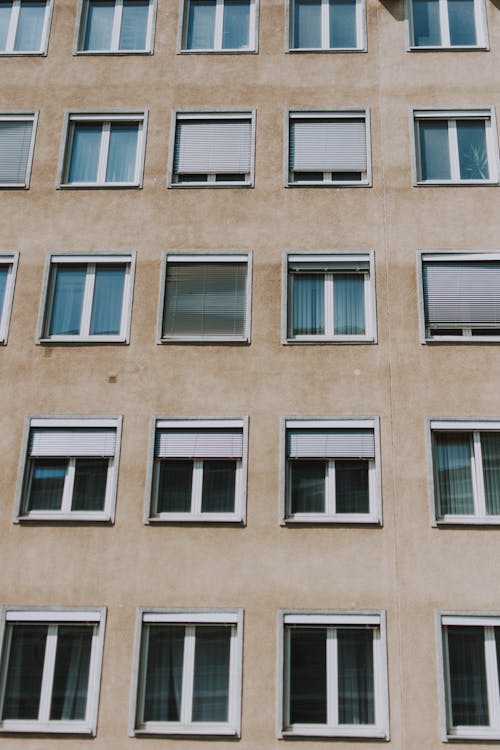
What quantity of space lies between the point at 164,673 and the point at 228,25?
12.3 meters

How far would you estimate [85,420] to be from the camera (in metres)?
13.3

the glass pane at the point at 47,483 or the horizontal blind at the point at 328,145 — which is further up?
the horizontal blind at the point at 328,145

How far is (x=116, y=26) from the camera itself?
1647 cm

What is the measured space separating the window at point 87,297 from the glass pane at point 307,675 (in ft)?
19.1

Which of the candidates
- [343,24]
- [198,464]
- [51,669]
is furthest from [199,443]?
[343,24]

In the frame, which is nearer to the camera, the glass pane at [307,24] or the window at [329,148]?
the window at [329,148]

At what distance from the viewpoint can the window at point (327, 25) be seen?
16016 millimetres

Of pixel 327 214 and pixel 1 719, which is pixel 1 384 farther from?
pixel 327 214

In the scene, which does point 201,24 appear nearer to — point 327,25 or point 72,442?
point 327,25

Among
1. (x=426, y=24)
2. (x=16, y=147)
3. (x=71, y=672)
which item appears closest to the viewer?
(x=71, y=672)

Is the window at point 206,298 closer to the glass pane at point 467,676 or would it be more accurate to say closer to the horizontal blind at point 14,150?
the horizontal blind at point 14,150

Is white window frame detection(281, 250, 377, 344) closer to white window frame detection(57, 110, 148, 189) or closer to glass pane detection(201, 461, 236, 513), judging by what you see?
glass pane detection(201, 461, 236, 513)

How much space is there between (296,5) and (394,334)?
754cm

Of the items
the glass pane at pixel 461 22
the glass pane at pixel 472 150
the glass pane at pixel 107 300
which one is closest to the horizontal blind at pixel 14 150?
the glass pane at pixel 107 300
